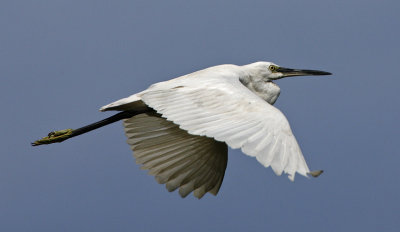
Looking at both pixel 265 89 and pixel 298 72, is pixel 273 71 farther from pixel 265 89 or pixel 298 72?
pixel 298 72

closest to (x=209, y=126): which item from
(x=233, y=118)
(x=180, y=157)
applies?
(x=233, y=118)

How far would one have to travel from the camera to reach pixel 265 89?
33.4 ft

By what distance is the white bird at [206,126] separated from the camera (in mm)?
6195

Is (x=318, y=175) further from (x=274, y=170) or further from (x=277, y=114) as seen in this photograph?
(x=277, y=114)

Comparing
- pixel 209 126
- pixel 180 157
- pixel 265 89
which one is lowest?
pixel 180 157

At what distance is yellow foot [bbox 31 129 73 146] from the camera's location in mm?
9756

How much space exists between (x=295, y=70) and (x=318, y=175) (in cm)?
533

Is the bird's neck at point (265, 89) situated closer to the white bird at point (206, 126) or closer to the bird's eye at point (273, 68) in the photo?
the white bird at point (206, 126)

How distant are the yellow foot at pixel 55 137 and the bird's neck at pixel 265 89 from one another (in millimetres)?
2745

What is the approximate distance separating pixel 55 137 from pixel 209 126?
3.91 m

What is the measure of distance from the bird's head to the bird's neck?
0.31ft

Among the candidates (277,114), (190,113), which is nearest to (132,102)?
(190,113)

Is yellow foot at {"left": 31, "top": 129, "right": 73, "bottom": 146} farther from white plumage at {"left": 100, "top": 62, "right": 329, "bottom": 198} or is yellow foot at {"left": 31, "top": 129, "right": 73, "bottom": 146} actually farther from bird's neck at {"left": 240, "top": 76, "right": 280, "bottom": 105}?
bird's neck at {"left": 240, "top": 76, "right": 280, "bottom": 105}

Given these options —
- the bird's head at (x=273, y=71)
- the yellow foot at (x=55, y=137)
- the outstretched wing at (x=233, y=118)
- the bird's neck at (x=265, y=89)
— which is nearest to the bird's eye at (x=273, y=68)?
the bird's head at (x=273, y=71)
